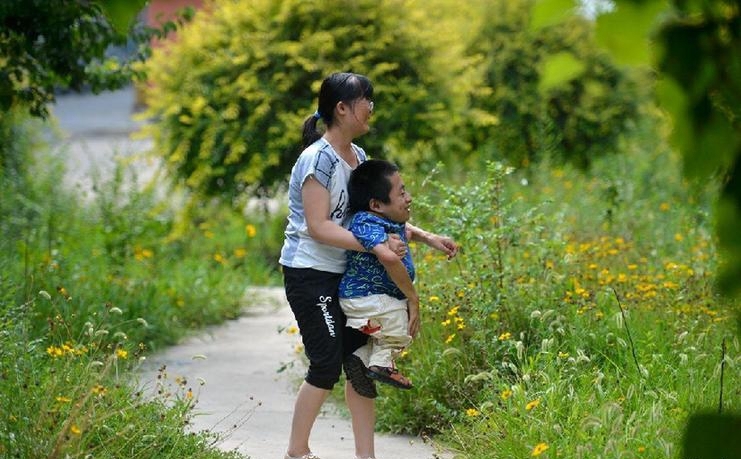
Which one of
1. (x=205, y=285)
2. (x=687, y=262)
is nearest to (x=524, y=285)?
(x=687, y=262)

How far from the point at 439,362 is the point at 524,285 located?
0.65m

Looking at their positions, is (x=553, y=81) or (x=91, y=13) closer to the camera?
(x=553, y=81)

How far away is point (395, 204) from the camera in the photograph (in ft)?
16.6

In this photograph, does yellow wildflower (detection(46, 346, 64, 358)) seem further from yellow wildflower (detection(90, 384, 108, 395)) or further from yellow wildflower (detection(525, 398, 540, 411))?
yellow wildflower (detection(525, 398, 540, 411))

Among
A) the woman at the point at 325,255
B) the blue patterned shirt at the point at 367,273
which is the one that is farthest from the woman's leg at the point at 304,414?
the blue patterned shirt at the point at 367,273

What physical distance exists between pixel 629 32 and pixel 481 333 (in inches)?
149

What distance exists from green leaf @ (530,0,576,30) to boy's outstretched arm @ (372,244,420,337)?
8.86ft

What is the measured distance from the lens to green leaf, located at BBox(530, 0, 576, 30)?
2189 millimetres

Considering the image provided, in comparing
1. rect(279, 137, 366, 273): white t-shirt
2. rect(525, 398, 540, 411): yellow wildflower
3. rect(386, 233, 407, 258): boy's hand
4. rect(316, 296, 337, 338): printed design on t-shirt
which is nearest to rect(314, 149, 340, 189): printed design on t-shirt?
rect(279, 137, 366, 273): white t-shirt

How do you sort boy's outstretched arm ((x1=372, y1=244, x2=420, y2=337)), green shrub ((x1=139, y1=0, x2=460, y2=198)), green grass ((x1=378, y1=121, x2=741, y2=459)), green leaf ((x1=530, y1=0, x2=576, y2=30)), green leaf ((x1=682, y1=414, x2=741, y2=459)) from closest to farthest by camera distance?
green leaf ((x1=682, y1=414, x2=741, y2=459)), green leaf ((x1=530, y1=0, x2=576, y2=30)), green grass ((x1=378, y1=121, x2=741, y2=459)), boy's outstretched arm ((x1=372, y1=244, x2=420, y2=337)), green shrub ((x1=139, y1=0, x2=460, y2=198))

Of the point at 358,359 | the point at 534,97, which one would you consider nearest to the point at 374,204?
the point at 358,359

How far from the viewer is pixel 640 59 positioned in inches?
82.5

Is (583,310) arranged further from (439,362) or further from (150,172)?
(150,172)

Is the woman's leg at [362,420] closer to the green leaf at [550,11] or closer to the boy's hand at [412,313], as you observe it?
the boy's hand at [412,313]
